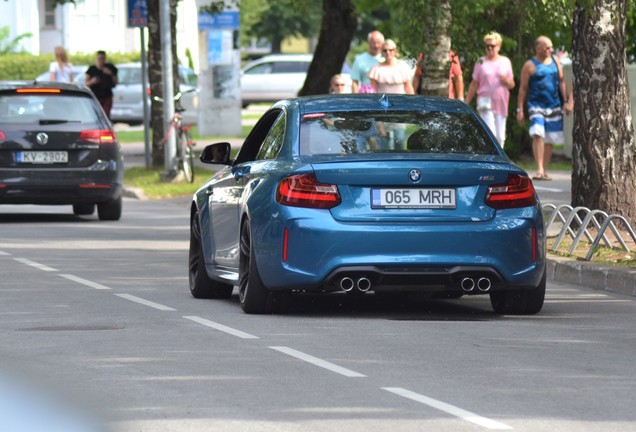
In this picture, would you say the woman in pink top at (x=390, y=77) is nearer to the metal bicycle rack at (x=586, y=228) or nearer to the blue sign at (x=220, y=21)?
the metal bicycle rack at (x=586, y=228)

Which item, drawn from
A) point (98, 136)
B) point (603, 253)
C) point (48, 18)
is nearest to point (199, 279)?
point (603, 253)

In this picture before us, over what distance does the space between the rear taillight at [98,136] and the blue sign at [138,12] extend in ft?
28.9

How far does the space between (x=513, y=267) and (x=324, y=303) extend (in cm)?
181

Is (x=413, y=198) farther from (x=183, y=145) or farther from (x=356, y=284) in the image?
(x=183, y=145)

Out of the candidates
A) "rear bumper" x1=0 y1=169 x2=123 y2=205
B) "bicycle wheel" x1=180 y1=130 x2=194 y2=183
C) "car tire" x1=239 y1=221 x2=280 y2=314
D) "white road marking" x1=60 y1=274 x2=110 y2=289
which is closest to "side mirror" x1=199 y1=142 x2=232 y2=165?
"car tire" x1=239 y1=221 x2=280 y2=314

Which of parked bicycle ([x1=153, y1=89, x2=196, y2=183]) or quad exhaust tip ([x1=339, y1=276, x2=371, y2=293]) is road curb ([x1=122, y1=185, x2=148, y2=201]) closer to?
parked bicycle ([x1=153, y1=89, x2=196, y2=183])

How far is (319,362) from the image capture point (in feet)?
28.7

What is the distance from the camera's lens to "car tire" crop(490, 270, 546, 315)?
11242 millimetres

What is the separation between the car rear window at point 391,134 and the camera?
10969 mm

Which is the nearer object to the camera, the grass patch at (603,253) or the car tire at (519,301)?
the car tire at (519,301)

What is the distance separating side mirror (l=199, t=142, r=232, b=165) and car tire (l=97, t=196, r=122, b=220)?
29.1 feet

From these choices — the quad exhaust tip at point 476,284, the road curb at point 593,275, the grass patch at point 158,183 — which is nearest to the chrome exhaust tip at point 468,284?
the quad exhaust tip at point 476,284

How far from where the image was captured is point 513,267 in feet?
35.0

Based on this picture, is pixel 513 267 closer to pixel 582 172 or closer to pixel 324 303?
pixel 324 303
